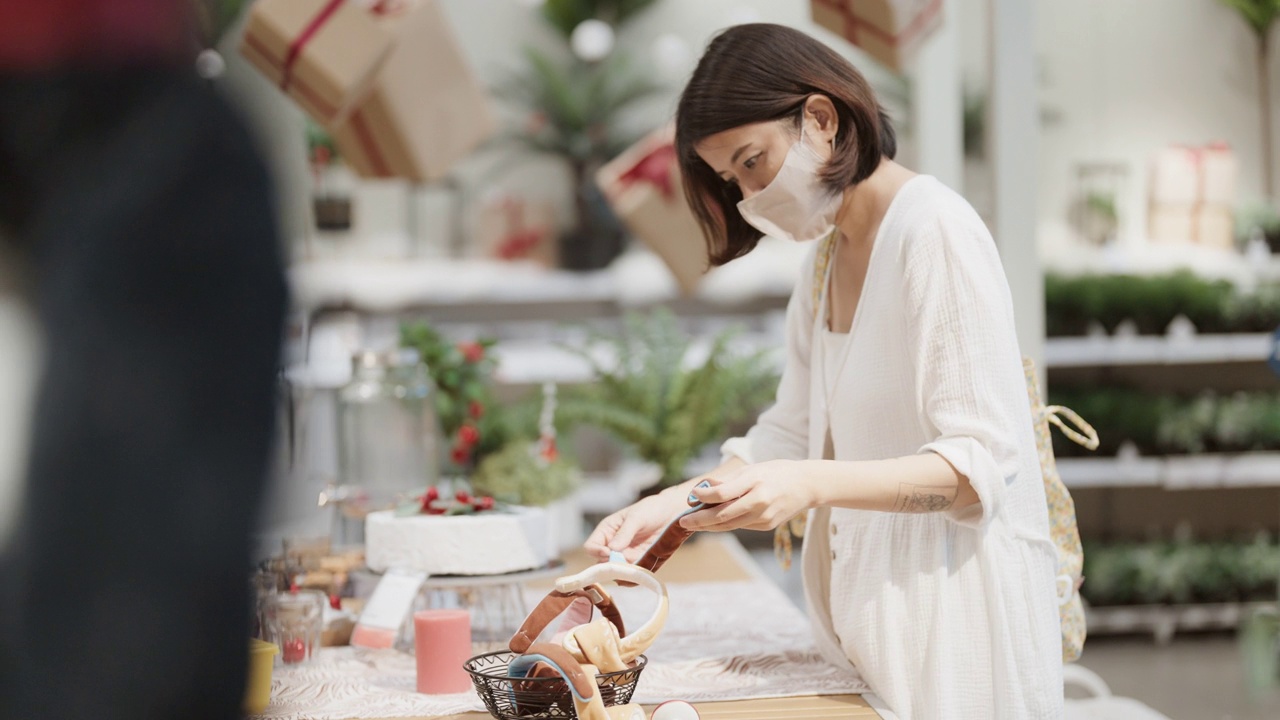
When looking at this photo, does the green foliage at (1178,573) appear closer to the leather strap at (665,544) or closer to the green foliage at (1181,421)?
the green foliage at (1181,421)

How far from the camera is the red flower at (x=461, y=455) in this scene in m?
3.01

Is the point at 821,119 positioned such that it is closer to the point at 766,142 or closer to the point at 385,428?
the point at 766,142

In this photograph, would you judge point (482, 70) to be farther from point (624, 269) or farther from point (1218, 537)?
point (1218, 537)

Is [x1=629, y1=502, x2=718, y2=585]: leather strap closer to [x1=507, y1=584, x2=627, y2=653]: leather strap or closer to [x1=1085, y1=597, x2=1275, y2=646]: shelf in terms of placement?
[x1=507, y1=584, x2=627, y2=653]: leather strap

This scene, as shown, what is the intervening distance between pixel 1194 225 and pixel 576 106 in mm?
2708

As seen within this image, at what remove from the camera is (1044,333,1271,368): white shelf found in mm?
5156

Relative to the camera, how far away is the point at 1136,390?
5340 mm

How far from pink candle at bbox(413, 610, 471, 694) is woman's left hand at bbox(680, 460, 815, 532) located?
44 centimetres

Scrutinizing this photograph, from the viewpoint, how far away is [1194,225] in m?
5.31

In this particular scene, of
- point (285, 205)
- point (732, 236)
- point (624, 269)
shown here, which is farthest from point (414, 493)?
point (624, 269)

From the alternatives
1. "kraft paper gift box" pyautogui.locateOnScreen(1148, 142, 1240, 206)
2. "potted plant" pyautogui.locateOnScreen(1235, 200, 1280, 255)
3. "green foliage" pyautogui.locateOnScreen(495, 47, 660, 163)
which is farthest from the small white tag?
"potted plant" pyautogui.locateOnScreen(1235, 200, 1280, 255)

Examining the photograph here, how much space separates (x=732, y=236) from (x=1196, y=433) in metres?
4.24

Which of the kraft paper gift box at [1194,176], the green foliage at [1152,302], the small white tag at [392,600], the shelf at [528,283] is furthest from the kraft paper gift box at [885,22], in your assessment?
the kraft paper gift box at [1194,176]

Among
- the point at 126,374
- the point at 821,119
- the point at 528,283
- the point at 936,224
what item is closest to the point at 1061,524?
the point at 936,224
